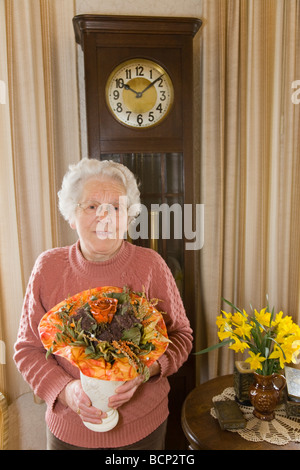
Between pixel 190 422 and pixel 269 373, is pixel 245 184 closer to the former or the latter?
pixel 269 373

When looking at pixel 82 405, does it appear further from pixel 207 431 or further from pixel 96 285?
pixel 207 431

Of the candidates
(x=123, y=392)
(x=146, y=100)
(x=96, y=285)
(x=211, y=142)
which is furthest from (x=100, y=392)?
(x=211, y=142)

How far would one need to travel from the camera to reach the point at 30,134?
5.90 ft

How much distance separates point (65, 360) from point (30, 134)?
1121 mm

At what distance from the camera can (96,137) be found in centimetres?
166

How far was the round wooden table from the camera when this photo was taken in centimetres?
116

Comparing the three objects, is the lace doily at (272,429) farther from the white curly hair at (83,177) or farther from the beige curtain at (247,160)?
the white curly hair at (83,177)

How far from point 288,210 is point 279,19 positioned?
0.96m

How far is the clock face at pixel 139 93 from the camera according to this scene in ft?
5.46

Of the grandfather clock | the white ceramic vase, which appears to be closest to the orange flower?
the white ceramic vase

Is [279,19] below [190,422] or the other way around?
the other way around

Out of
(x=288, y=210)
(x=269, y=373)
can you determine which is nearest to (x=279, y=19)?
(x=288, y=210)

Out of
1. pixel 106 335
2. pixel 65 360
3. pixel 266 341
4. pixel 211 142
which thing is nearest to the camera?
pixel 106 335

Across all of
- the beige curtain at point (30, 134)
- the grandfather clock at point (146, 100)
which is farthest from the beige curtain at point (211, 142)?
the grandfather clock at point (146, 100)
